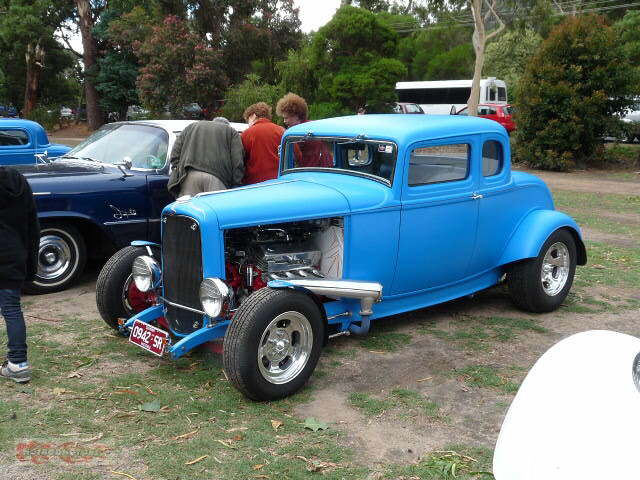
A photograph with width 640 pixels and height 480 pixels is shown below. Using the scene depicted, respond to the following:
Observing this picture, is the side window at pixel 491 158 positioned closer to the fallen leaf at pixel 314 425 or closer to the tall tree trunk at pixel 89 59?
the fallen leaf at pixel 314 425

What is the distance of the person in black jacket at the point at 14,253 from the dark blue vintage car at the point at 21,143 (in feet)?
20.8

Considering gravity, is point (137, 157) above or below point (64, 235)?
above

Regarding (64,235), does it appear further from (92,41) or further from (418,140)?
(92,41)

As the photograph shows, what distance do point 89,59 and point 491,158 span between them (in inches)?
1168

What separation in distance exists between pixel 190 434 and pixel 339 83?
2552 centimetres

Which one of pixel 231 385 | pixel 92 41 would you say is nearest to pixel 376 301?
pixel 231 385

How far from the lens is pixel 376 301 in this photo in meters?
5.07

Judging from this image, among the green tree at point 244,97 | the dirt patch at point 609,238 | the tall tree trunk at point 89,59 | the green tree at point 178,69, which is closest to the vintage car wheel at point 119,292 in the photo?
the dirt patch at point 609,238

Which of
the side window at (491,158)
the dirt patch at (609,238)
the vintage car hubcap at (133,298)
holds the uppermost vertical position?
the side window at (491,158)

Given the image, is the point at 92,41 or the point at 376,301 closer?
the point at 376,301

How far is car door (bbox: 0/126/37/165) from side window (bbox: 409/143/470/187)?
24.4 ft

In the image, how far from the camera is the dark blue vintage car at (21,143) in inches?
411

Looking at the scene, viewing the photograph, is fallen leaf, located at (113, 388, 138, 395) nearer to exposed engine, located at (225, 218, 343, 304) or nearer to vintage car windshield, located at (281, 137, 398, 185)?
exposed engine, located at (225, 218, 343, 304)

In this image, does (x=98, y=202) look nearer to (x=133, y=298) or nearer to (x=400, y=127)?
(x=133, y=298)
